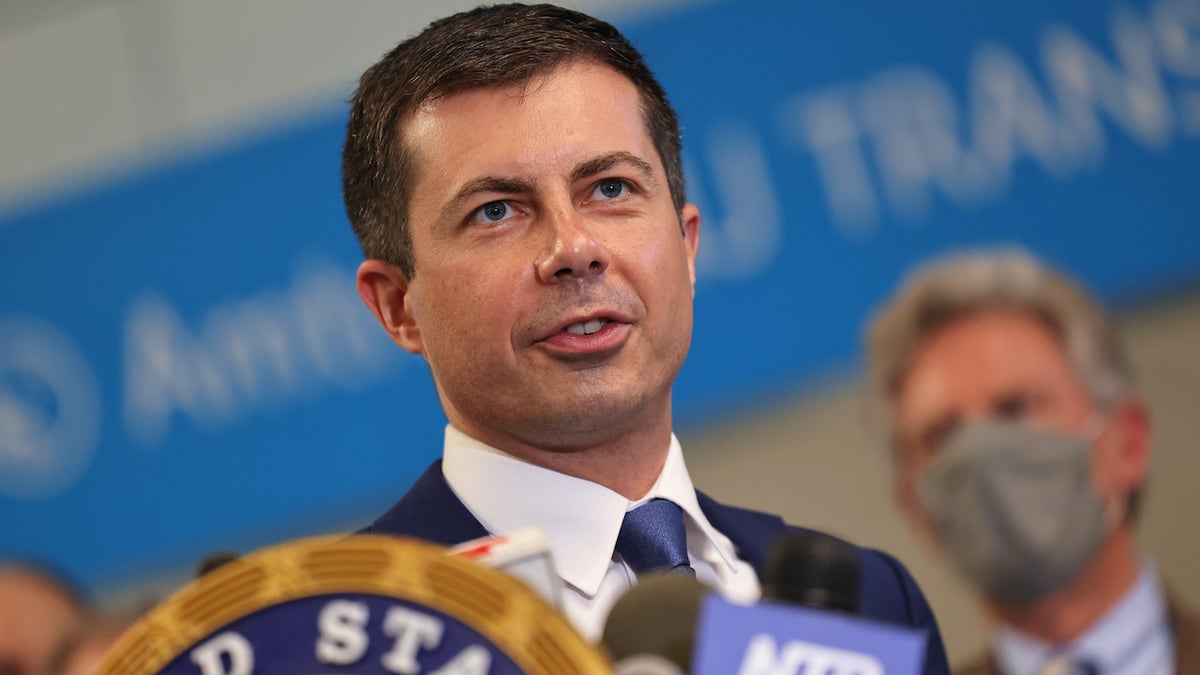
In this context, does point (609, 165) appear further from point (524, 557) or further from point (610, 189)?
point (524, 557)

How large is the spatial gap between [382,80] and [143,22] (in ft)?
8.95

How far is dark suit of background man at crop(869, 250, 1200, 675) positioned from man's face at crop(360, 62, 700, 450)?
4.30 feet

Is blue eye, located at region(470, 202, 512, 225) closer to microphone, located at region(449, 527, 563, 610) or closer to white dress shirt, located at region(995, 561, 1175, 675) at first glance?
microphone, located at region(449, 527, 563, 610)

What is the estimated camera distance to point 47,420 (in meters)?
3.57

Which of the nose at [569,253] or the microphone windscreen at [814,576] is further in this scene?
the nose at [569,253]

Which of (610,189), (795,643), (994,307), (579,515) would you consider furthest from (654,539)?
(994,307)

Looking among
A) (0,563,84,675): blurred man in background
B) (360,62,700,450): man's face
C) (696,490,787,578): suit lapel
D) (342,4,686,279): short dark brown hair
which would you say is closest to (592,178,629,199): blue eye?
(360,62,700,450): man's face

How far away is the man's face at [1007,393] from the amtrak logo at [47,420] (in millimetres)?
2011

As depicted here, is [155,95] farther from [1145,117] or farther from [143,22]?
[1145,117]

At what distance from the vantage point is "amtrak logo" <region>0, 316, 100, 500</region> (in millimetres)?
3541

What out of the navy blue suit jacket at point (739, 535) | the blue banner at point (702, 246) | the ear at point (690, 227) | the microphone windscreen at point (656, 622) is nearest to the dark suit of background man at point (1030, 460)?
the blue banner at point (702, 246)

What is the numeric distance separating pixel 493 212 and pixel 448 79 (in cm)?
15

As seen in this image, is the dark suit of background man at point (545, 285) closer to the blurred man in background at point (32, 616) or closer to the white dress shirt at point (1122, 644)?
the white dress shirt at point (1122, 644)

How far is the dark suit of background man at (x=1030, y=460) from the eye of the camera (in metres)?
2.46
